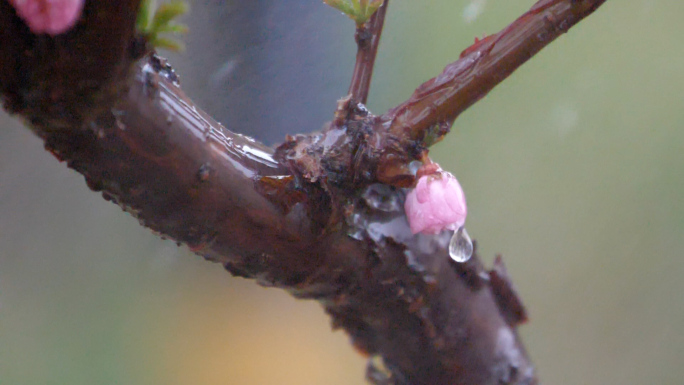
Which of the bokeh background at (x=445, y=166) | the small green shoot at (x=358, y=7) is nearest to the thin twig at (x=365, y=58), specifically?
the small green shoot at (x=358, y=7)

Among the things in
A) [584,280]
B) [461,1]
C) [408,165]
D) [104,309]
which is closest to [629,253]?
[584,280]

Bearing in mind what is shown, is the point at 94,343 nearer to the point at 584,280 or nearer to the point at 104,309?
the point at 104,309

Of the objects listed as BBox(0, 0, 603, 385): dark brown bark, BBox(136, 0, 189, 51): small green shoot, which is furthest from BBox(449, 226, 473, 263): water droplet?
BBox(136, 0, 189, 51): small green shoot

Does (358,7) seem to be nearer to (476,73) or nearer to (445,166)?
(476,73)

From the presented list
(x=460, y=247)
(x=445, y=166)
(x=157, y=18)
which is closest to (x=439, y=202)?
(x=460, y=247)

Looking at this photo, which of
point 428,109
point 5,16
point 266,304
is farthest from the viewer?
point 266,304

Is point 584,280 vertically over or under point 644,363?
over

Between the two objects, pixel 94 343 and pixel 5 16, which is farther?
pixel 94 343
